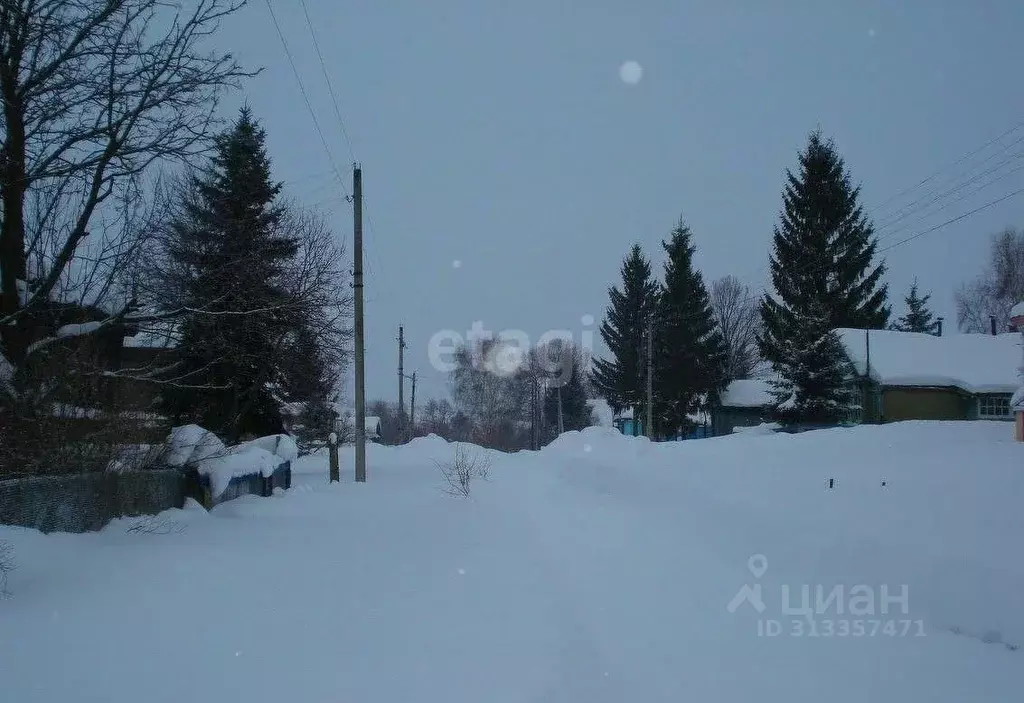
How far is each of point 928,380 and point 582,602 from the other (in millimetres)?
31461

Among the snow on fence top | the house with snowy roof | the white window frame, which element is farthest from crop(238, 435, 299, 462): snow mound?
the white window frame

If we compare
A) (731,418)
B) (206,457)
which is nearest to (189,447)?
(206,457)

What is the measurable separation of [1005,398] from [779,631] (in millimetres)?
32656

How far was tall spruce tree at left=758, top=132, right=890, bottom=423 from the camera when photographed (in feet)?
126

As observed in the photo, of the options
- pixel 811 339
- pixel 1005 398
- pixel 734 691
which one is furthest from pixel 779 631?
pixel 1005 398

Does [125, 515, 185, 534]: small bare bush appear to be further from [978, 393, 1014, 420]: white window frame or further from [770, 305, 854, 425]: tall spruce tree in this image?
[978, 393, 1014, 420]: white window frame

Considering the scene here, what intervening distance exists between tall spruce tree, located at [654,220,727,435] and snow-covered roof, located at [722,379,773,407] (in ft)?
2.78

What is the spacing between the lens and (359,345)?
63.0 ft

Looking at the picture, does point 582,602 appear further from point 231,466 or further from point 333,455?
point 333,455

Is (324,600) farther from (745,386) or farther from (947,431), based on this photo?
(745,386)

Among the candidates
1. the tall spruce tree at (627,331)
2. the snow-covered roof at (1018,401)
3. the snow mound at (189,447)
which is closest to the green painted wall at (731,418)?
the tall spruce tree at (627,331)

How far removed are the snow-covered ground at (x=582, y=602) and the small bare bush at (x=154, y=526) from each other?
0.09 metres

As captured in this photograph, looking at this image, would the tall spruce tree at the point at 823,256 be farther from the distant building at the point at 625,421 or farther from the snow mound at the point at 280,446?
the snow mound at the point at 280,446
